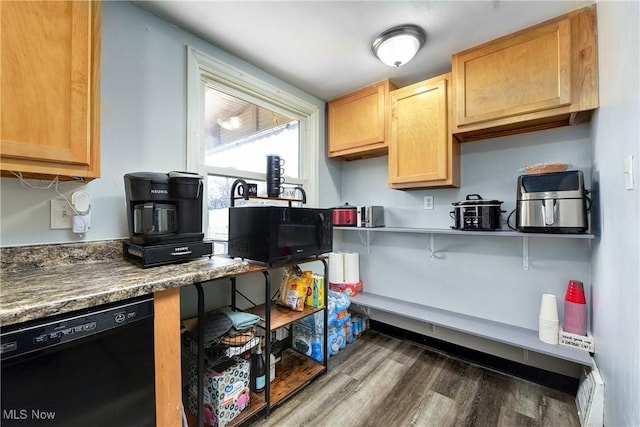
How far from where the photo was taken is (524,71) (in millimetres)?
1570

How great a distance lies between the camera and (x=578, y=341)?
1.52m

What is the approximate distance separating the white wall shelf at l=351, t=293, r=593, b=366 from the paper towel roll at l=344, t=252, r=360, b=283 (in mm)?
176

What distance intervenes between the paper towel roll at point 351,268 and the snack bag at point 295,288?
2.41 ft

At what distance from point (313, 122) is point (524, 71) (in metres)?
1.63

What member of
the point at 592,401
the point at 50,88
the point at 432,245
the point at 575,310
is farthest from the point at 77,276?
the point at 575,310

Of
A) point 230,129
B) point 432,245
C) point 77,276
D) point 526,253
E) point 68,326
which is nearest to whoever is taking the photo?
point 68,326

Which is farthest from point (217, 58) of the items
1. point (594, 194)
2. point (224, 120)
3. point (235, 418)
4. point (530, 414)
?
point (530, 414)

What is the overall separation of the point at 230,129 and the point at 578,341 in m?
2.69

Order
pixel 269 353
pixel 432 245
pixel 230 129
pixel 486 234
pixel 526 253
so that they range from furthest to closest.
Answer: pixel 432 245 < pixel 230 129 < pixel 526 253 < pixel 486 234 < pixel 269 353

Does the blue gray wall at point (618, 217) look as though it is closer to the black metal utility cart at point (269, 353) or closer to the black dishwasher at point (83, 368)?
the black metal utility cart at point (269, 353)

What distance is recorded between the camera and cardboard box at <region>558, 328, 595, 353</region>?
1.49 metres

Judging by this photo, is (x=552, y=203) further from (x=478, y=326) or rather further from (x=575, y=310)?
(x=478, y=326)

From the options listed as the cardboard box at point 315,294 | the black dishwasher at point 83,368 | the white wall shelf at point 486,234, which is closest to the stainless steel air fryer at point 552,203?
A: the white wall shelf at point 486,234

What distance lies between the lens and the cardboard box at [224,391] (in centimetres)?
129
